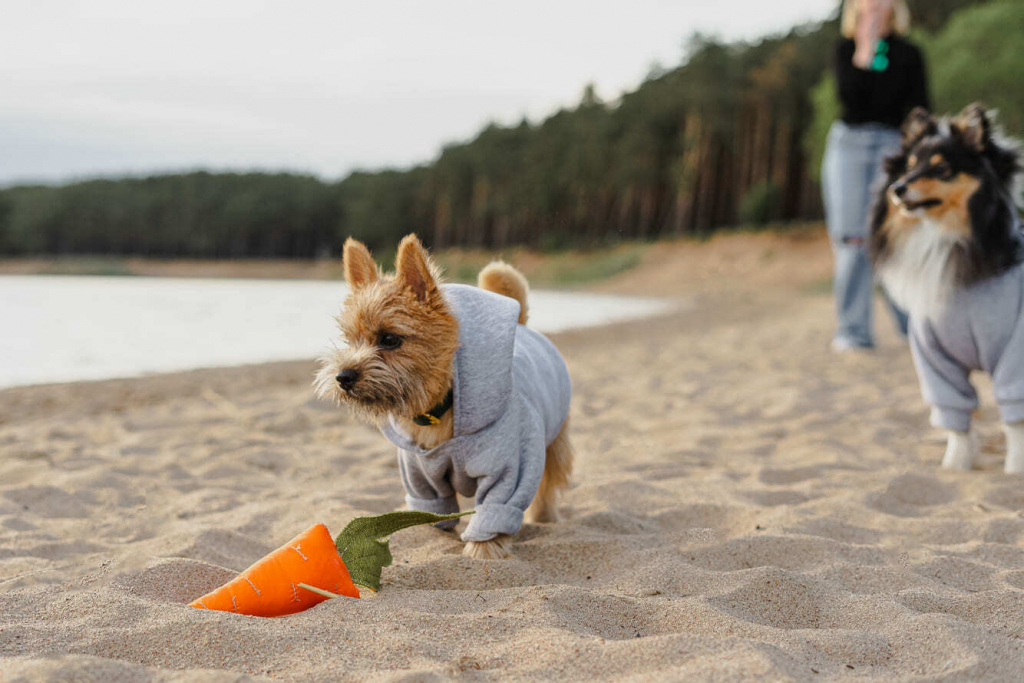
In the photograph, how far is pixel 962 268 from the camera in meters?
4.07

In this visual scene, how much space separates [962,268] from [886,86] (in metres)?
4.06

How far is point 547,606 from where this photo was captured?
2.49m

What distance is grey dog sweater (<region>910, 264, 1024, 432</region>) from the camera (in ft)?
13.2

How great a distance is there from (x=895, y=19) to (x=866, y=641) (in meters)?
7.06

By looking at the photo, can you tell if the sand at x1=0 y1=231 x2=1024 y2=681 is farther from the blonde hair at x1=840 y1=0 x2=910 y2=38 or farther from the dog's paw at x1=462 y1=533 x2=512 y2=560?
the blonde hair at x1=840 y1=0 x2=910 y2=38

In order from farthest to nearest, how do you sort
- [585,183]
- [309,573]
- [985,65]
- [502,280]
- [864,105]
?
1. [585,183]
2. [985,65]
3. [864,105]
4. [502,280]
5. [309,573]

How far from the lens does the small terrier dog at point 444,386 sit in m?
2.73

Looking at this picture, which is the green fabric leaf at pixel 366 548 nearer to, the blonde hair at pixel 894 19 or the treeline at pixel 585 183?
the blonde hair at pixel 894 19

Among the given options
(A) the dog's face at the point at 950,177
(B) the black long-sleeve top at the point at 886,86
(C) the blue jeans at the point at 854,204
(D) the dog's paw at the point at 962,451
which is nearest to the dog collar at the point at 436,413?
(A) the dog's face at the point at 950,177

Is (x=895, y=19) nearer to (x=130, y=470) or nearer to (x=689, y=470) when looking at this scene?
(x=689, y=470)

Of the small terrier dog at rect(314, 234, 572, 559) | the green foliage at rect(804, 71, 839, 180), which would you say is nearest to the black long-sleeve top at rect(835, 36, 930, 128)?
the small terrier dog at rect(314, 234, 572, 559)

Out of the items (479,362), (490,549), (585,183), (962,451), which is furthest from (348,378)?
(585,183)

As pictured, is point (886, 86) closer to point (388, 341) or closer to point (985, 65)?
point (388, 341)

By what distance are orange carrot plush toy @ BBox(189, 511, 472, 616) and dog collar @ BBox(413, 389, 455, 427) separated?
1.13ft
